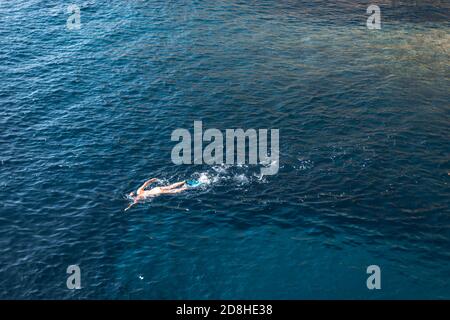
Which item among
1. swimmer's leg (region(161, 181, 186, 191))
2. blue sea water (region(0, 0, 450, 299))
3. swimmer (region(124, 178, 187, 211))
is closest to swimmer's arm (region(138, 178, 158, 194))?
swimmer (region(124, 178, 187, 211))

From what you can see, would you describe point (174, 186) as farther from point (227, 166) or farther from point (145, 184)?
point (227, 166)

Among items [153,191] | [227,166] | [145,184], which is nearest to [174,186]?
[153,191]

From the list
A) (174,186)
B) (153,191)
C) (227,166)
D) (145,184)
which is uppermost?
(227,166)

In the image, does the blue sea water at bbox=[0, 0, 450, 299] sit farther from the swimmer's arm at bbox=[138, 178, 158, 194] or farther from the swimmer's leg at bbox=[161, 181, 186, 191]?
the swimmer's arm at bbox=[138, 178, 158, 194]

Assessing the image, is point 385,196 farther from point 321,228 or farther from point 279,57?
point 279,57

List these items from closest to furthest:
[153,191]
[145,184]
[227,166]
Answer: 1. [153,191]
2. [145,184]
3. [227,166]

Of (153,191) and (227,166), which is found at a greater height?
(227,166)

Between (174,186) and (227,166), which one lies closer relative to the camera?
(174,186)
